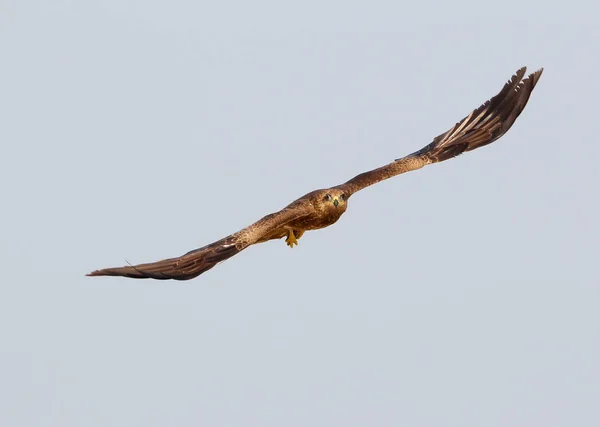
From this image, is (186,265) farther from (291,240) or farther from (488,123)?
(488,123)

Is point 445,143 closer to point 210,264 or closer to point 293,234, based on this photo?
point 293,234

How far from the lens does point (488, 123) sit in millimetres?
34281

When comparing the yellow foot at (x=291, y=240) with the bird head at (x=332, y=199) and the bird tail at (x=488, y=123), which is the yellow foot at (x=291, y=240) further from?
the bird tail at (x=488, y=123)

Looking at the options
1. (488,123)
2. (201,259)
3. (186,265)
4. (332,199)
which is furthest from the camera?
(488,123)

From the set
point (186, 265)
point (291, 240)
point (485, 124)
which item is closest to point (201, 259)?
point (186, 265)

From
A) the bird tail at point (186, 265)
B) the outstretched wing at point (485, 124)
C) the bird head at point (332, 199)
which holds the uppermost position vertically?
the outstretched wing at point (485, 124)

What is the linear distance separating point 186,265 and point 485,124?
1051 cm

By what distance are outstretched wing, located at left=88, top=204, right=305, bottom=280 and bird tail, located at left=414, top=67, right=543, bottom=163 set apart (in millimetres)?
6366

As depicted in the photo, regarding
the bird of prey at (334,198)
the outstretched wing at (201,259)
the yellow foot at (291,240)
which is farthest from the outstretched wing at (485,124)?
the outstretched wing at (201,259)

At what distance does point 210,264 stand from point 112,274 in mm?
2235

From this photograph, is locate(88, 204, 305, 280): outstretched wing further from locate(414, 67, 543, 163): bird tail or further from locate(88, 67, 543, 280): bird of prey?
locate(414, 67, 543, 163): bird tail

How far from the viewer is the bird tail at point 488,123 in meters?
33.8

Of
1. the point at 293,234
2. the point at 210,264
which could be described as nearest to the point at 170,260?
the point at 210,264

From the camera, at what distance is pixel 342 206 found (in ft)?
99.7
